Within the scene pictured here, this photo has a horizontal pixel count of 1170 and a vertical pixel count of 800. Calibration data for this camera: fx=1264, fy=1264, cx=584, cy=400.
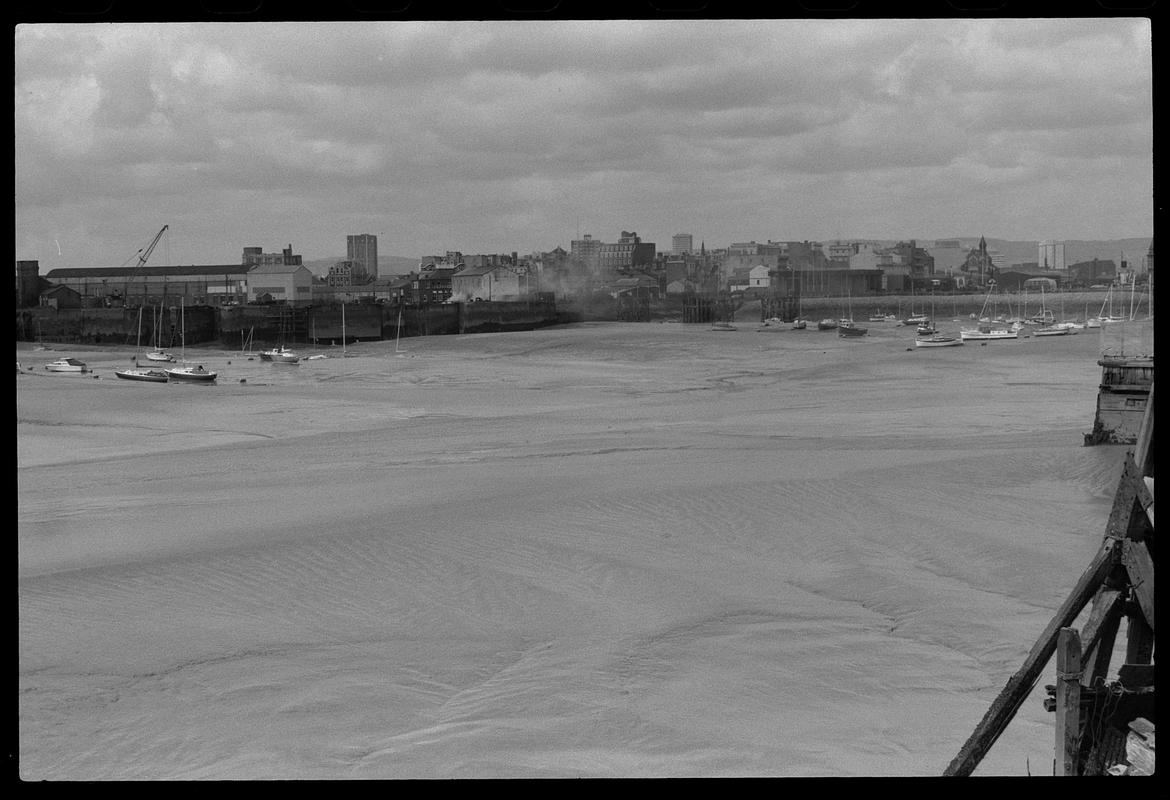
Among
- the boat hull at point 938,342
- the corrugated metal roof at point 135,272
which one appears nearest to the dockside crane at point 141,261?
the corrugated metal roof at point 135,272

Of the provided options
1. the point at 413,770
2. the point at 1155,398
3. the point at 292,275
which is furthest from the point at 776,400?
the point at 292,275

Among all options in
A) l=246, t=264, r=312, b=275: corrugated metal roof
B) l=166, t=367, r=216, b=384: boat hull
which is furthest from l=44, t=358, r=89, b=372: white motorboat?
l=246, t=264, r=312, b=275: corrugated metal roof

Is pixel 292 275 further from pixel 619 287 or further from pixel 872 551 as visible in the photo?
pixel 872 551

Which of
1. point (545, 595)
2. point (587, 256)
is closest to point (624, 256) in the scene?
point (587, 256)

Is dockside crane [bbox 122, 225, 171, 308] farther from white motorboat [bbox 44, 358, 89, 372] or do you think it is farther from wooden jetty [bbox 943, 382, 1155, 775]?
wooden jetty [bbox 943, 382, 1155, 775]

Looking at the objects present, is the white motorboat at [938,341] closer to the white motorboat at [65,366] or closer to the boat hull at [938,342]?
the boat hull at [938,342]

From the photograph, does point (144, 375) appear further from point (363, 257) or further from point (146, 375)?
point (363, 257)
